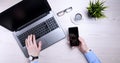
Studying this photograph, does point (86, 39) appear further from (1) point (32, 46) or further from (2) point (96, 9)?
(1) point (32, 46)

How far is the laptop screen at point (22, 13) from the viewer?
1.16 metres

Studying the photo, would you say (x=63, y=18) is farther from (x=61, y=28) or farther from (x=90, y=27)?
(x=90, y=27)

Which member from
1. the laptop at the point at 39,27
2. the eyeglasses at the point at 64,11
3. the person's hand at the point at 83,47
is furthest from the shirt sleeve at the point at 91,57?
the eyeglasses at the point at 64,11

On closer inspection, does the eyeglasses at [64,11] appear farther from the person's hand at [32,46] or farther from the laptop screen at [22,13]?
the person's hand at [32,46]

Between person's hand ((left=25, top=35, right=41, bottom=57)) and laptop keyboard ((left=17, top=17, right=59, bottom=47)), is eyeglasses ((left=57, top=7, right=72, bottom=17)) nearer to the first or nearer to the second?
laptop keyboard ((left=17, top=17, right=59, bottom=47))

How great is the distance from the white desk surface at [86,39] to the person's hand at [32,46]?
0.05 m

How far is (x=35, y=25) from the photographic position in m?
1.36

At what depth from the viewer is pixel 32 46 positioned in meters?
1.31

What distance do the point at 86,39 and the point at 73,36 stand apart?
92 millimetres

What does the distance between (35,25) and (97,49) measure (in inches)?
16.5

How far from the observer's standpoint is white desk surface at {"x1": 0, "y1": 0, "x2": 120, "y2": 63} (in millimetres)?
1331

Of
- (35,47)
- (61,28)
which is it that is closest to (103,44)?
(61,28)

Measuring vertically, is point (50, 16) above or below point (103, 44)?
above

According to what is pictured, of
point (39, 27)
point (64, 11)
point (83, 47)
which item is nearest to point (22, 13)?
point (39, 27)
